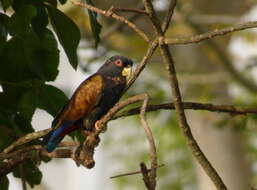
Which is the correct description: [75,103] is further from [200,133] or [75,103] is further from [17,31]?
[200,133]

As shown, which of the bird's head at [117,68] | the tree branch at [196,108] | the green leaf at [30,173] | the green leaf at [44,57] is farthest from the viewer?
the bird's head at [117,68]

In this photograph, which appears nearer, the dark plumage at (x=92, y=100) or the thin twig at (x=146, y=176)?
the thin twig at (x=146, y=176)

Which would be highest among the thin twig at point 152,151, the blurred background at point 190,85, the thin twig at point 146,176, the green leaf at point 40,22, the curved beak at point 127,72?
the blurred background at point 190,85

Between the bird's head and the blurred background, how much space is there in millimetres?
2121

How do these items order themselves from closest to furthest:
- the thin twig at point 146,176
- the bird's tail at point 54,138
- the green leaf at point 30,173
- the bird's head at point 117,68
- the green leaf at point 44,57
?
1. the thin twig at point 146,176
2. the bird's tail at point 54,138
3. the green leaf at point 44,57
4. the green leaf at point 30,173
5. the bird's head at point 117,68

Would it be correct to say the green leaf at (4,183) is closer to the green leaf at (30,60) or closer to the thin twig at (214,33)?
the green leaf at (30,60)

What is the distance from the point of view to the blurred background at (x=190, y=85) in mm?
5141

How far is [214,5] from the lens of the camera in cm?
650

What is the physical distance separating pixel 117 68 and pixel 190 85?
12.0 feet

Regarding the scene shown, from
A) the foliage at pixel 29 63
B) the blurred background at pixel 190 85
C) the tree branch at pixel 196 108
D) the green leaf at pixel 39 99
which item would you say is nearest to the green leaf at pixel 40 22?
the foliage at pixel 29 63

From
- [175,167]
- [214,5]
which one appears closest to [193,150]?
[214,5]

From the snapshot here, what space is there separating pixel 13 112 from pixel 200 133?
433 centimetres

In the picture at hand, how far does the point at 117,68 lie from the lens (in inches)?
80.9

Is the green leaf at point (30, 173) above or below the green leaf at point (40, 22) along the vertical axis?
below
